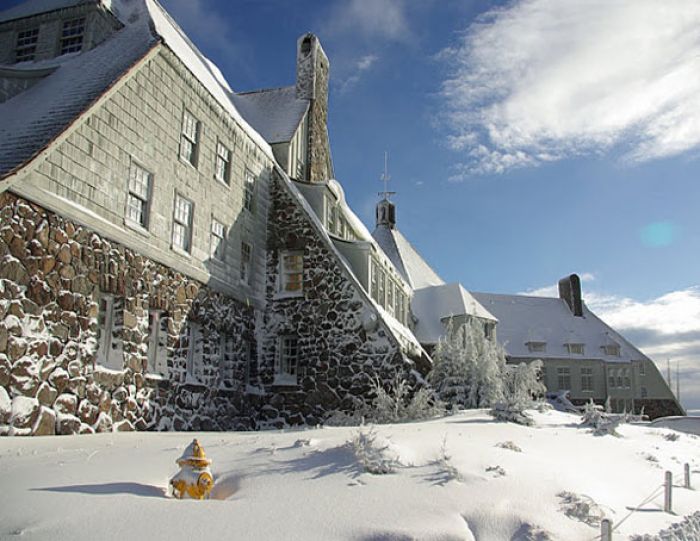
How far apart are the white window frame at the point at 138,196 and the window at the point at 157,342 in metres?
2.10

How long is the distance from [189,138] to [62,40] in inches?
234

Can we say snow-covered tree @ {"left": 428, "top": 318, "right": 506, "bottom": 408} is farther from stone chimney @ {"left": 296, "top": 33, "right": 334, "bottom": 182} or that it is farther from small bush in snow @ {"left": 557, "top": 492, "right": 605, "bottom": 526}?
stone chimney @ {"left": 296, "top": 33, "right": 334, "bottom": 182}

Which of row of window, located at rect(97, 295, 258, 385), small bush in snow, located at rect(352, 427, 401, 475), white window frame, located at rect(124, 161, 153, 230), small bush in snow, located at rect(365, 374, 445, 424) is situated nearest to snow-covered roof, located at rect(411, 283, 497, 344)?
row of window, located at rect(97, 295, 258, 385)

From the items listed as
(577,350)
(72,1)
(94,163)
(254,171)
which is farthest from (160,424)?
(577,350)

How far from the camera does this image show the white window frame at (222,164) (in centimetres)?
1703

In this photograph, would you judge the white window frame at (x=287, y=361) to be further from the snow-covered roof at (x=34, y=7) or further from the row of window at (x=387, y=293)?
the snow-covered roof at (x=34, y=7)

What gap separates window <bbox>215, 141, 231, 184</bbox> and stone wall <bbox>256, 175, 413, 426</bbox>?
2703 millimetres

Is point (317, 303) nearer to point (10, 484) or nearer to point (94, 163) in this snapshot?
point (94, 163)

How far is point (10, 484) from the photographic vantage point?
18.5 feet

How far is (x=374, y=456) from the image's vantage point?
21.6ft

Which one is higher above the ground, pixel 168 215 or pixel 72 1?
pixel 72 1

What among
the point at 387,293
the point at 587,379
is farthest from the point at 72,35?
the point at 587,379

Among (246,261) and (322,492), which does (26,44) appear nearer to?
(246,261)

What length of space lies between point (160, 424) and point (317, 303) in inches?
253
